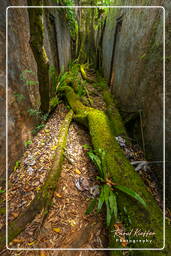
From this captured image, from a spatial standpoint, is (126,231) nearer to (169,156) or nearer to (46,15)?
(169,156)

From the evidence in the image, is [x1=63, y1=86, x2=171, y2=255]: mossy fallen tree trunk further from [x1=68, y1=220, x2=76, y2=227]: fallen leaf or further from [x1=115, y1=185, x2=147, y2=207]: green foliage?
[x1=68, y1=220, x2=76, y2=227]: fallen leaf

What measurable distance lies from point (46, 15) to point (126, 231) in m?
5.36

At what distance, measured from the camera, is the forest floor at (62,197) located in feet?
4.76

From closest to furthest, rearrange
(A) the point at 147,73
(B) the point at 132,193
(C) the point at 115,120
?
1. (B) the point at 132,193
2. (A) the point at 147,73
3. (C) the point at 115,120

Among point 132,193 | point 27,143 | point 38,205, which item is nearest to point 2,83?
point 27,143

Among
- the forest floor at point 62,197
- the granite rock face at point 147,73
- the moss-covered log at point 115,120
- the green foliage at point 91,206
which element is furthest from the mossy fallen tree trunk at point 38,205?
the granite rock face at point 147,73

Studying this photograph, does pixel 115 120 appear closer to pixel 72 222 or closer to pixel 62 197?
pixel 62 197

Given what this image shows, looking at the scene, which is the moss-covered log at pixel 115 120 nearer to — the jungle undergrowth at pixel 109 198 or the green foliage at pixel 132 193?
the jungle undergrowth at pixel 109 198

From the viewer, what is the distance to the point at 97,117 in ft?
9.65

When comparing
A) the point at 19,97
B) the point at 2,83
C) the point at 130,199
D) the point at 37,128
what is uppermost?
the point at 2,83

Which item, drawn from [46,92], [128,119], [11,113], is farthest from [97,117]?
[11,113]

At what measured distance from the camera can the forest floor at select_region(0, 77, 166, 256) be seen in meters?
1.45

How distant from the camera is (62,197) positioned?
1824mm

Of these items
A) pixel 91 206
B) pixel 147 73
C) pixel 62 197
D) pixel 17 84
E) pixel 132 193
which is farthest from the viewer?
pixel 147 73
